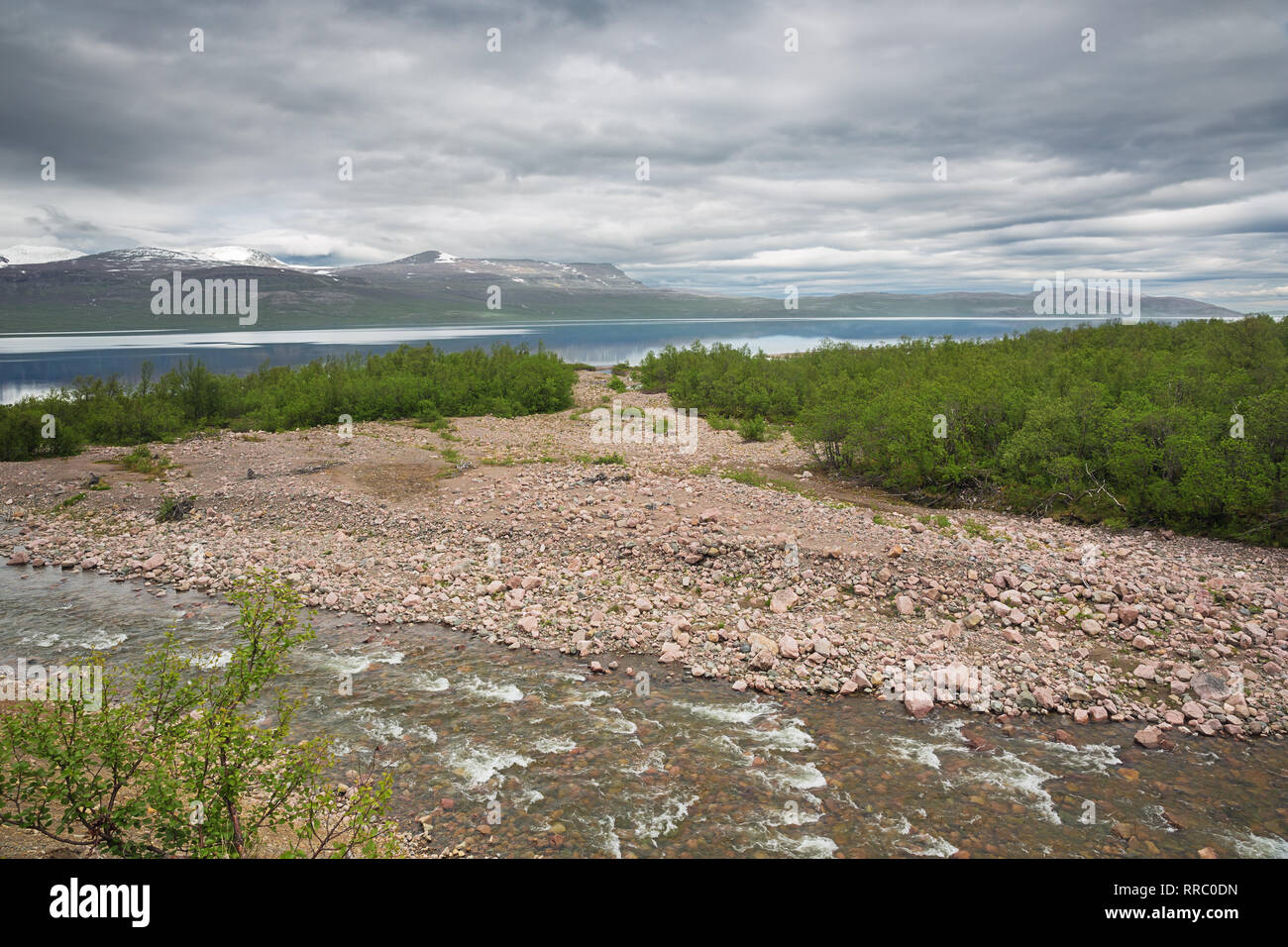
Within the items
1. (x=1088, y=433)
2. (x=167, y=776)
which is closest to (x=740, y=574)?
(x=167, y=776)

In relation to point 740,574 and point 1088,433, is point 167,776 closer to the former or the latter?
point 740,574

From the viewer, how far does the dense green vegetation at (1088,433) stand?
16.1 metres

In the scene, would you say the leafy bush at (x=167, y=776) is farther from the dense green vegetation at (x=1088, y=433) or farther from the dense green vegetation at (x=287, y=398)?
the dense green vegetation at (x=287, y=398)

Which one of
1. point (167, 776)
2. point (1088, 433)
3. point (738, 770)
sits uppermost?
point (1088, 433)

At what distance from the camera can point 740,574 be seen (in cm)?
1450

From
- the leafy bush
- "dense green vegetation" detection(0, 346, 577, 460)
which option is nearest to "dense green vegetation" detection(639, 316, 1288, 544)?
the leafy bush

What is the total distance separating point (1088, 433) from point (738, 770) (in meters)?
16.6

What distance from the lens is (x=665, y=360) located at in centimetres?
5188

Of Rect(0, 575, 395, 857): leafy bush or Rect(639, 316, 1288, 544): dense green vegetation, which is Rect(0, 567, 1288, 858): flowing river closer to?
Rect(0, 575, 395, 857): leafy bush

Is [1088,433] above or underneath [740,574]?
above

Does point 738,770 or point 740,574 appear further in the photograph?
point 740,574

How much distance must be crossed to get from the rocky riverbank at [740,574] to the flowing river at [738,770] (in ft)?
2.12

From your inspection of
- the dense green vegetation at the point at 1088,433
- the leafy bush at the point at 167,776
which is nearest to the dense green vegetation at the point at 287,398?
the dense green vegetation at the point at 1088,433

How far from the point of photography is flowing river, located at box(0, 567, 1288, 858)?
7672 mm
